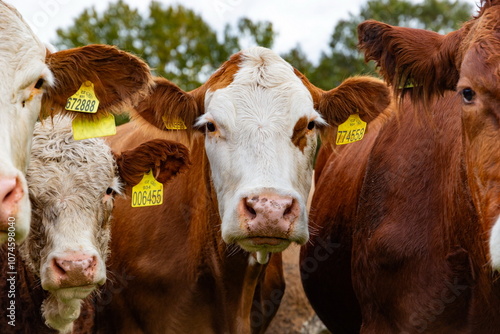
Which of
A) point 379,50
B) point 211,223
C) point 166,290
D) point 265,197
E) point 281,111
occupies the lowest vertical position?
point 166,290

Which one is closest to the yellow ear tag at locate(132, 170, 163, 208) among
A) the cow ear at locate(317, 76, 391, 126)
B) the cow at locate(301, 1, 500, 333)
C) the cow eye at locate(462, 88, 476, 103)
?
the cow ear at locate(317, 76, 391, 126)

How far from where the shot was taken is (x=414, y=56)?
4277 mm

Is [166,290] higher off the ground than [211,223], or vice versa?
[211,223]

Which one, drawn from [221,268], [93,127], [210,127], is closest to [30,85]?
[93,127]

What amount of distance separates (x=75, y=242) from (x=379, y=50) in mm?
2212

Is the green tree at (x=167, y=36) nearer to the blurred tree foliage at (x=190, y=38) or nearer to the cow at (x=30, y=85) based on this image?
the blurred tree foliage at (x=190, y=38)

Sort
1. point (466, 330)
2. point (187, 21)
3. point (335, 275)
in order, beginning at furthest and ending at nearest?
point (187, 21) → point (335, 275) → point (466, 330)

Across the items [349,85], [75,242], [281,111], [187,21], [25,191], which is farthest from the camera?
[187,21]

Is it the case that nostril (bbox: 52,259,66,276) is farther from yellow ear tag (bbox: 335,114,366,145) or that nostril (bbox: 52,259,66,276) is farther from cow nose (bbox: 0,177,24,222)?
yellow ear tag (bbox: 335,114,366,145)

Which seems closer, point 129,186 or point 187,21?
point 129,186

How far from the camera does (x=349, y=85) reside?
544cm

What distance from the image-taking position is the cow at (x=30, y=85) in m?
3.27

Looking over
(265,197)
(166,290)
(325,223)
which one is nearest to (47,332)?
(166,290)

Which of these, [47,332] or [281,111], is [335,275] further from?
[47,332]
